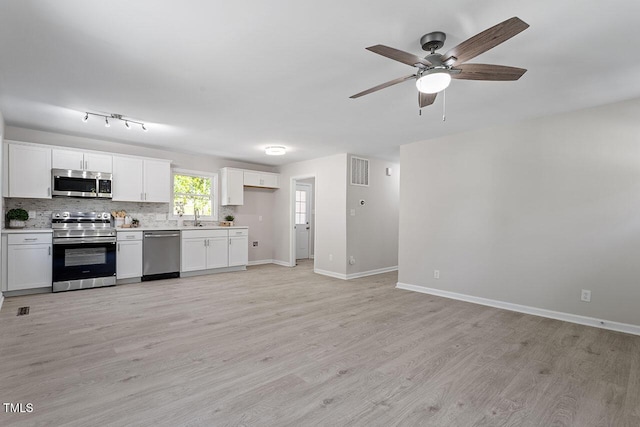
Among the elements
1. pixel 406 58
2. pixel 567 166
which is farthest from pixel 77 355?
pixel 567 166

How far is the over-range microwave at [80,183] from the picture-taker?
15.6 feet

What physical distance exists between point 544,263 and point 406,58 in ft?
10.5

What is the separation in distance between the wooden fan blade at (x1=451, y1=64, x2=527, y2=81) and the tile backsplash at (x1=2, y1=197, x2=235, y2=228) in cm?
564

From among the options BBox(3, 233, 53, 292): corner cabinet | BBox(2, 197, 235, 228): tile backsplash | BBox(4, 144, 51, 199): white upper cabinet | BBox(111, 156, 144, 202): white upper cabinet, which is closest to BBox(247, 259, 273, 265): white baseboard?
BBox(2, 197, 235, 228): tile backsplash

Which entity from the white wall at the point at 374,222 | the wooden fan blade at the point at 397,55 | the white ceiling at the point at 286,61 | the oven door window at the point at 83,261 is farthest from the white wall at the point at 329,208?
the wooden fan blade at the point at 397,55

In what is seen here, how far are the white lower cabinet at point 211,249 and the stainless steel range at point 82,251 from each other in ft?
3.81

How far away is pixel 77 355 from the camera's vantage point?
101 inches

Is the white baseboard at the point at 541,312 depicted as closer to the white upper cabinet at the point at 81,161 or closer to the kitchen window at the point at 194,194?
the kitchen window at the point at 194,194

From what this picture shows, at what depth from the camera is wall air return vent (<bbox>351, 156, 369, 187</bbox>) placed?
605 centimetres

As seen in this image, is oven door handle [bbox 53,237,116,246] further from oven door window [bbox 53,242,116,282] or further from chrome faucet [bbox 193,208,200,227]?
chrome faucet [bbox 193,208,200,227]

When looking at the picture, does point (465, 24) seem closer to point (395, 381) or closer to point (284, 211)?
point (395, 381)

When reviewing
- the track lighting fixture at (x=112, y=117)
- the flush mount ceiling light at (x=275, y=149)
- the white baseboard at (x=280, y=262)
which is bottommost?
the white baseboard at (x=280, y=262)

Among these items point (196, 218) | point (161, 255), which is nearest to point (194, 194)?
point (196, 218)

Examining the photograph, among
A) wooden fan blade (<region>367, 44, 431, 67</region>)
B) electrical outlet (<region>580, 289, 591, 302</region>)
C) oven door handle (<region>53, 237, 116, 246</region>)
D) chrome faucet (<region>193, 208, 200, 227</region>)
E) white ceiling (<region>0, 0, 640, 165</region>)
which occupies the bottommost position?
electrical outlet (<region>580, 289, 591, 302</region>)
